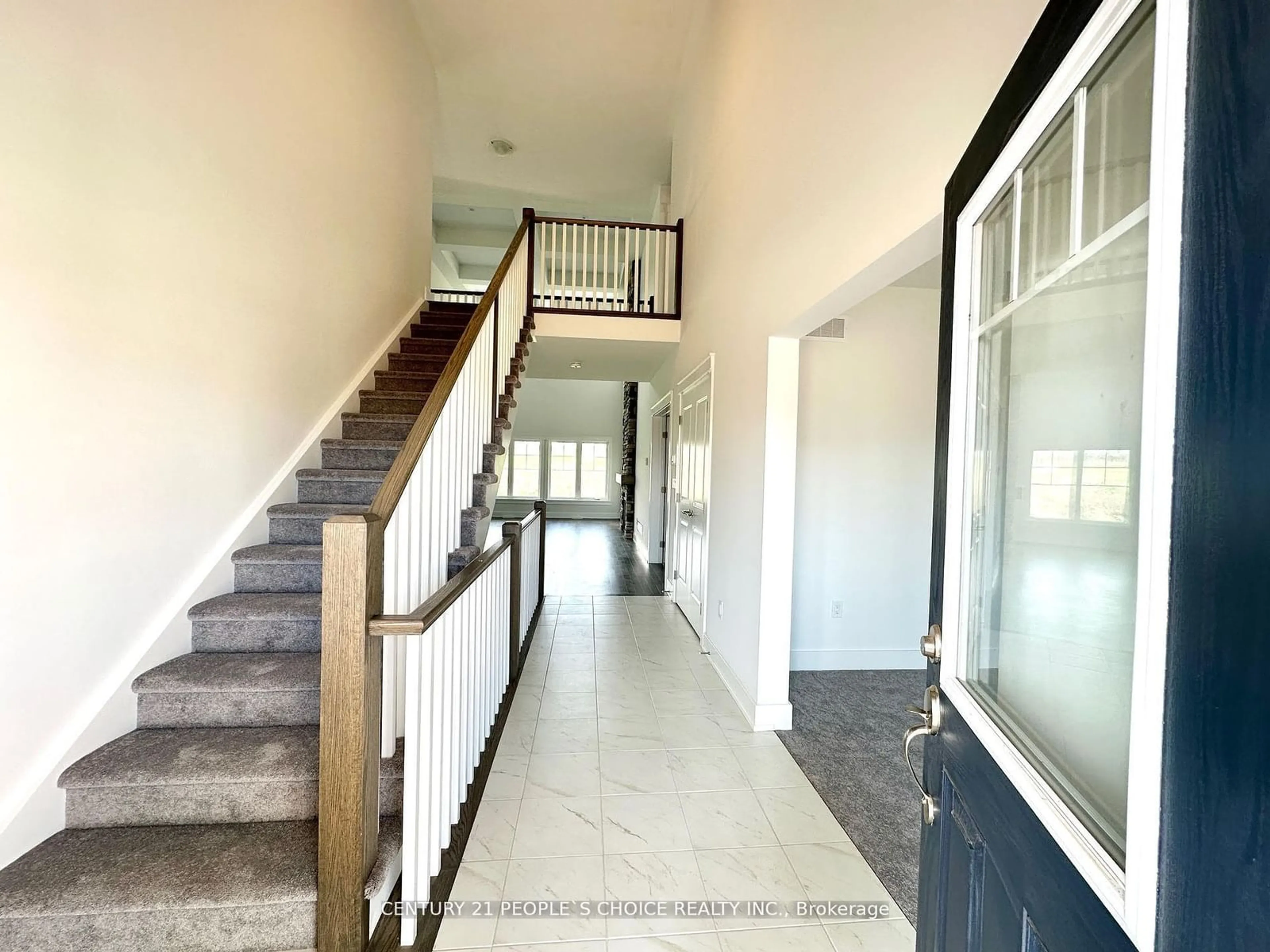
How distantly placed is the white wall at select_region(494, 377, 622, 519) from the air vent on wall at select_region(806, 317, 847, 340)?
322 inches

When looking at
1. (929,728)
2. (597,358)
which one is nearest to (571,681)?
(929,728)

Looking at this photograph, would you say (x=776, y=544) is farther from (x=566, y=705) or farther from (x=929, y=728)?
(x=929, y=728)

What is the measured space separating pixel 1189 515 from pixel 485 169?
807 cm

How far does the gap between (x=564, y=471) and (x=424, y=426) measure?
33.0 feet

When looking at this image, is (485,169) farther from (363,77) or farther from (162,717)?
(162,717)

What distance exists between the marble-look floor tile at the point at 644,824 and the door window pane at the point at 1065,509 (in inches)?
57.4

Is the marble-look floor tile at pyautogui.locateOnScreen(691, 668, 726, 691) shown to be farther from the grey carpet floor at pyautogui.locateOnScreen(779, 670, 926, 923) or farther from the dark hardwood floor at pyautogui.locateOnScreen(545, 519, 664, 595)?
the dark hardwood floor at pyautogui.locateOnScreen(545, 519, 664, 595)

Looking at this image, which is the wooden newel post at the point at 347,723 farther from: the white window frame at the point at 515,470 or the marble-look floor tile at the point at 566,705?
the white window frame at the point at 515,470

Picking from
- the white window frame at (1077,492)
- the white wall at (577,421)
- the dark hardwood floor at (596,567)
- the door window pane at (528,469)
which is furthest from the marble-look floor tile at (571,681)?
the door window pane at (528,469)

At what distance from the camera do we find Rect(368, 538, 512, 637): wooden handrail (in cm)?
131

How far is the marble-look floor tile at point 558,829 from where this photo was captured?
1853mm

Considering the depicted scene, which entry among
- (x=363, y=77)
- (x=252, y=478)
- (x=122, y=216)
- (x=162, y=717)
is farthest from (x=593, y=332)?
(x=162, y=717)

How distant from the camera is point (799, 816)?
6.82 ft

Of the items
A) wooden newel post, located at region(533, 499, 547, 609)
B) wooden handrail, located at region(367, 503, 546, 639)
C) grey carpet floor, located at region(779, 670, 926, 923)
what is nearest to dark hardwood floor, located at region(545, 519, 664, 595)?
wooden newel post, located at region(533, 499, 547, 609)
